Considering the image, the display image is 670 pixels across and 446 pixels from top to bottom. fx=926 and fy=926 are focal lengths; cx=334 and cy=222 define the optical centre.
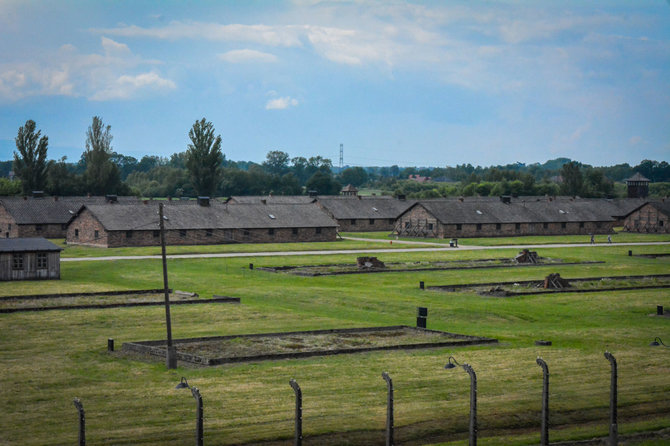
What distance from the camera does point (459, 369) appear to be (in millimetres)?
28094

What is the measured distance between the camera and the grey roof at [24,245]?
5266cm

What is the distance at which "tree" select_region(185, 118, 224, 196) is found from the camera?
12675cm

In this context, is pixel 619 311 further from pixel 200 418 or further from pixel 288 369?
pixel 200 418

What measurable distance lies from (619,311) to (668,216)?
250ft

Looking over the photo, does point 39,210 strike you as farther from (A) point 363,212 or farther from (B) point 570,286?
(B) point 570,286

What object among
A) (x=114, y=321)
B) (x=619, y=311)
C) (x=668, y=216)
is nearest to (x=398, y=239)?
(x=668, y=216)

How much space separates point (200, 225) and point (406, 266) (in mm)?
28619

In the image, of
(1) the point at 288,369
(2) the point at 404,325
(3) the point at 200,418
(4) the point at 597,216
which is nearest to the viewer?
(3) the point at 200,418

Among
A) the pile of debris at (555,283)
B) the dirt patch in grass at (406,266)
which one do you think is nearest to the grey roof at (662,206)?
the dirt patch in grass at (406,266)

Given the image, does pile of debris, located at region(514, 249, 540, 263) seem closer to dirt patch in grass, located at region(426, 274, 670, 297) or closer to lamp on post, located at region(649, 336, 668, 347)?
dirt patch in grass, located at region(426, 274, 670, 297)

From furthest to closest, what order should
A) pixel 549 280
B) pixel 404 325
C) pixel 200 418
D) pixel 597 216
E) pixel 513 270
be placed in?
pixel 597 216 < pixel 513 270 < pixel 549 280 < pixel 404 325 < pixel 200 418

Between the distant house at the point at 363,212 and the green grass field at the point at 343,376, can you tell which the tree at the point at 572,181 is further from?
the green grass field at the point at 343,376

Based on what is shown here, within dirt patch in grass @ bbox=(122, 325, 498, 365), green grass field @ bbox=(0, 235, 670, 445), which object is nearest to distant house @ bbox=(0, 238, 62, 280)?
green grass field @ bbox=(0, 235, 670, 445)

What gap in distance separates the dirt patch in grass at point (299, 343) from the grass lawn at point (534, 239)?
183 ft
